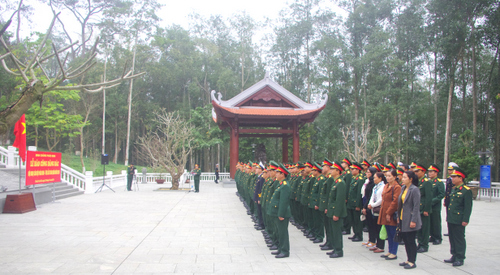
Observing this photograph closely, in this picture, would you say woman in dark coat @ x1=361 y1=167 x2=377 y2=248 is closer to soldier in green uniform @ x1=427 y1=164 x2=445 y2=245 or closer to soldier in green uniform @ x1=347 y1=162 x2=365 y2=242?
soldier in green uniform @ x1=347 y1=162 x2=365 y2=242

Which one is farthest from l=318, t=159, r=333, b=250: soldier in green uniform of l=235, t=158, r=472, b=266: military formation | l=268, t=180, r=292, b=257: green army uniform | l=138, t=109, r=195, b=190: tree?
l=138, t=109, r=195, b=190: tree

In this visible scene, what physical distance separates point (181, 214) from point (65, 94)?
50.8ft

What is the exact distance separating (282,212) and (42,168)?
878 centimetres

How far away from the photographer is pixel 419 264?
4.79m

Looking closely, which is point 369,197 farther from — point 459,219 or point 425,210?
point 459,219

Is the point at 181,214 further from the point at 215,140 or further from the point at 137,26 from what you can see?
the point at 137,26

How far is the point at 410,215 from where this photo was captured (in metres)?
4.48

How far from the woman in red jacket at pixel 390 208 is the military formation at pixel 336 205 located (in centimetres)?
19

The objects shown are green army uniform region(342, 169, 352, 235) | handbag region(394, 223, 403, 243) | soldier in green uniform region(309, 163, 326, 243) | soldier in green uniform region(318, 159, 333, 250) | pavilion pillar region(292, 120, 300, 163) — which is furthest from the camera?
pavilion pillar region(292, 120, 300, 163)

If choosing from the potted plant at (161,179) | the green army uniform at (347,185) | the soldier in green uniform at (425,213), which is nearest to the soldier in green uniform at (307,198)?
the green army uniform at (347,185)

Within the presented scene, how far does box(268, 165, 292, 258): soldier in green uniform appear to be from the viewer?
5.00 meters

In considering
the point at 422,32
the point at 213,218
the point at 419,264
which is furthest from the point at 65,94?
the point at 422,32

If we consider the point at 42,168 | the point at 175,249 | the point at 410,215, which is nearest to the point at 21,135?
the point at 42,168

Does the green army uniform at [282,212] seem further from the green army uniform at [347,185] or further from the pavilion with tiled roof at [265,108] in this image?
the pavilion with tiled roof at [265,108]
